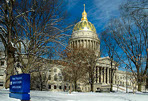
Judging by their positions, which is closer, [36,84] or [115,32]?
[115,32]

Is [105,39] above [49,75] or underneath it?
above

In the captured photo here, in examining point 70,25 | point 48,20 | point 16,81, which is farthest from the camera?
point 48,20

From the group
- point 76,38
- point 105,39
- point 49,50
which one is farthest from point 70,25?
point 76,38

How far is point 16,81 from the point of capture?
10.5 metres

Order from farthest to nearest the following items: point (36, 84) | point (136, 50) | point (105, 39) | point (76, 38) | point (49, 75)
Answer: point (76, 38)
point (49, 75)
point (36, 84)
point (105, 39)
point (136, 50)

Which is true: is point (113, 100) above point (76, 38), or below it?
below

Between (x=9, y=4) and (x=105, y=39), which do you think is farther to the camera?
(x=105, y=39)

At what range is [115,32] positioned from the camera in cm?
A: 2895

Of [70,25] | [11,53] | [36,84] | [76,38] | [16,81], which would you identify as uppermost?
[76,38]

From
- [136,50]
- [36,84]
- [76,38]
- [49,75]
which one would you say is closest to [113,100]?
[136,50]

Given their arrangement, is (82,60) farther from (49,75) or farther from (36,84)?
(49,75)

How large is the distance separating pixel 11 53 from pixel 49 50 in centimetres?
471

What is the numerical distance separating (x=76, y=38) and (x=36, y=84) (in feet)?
153

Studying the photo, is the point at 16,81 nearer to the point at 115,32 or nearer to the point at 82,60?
the point at 115,32
